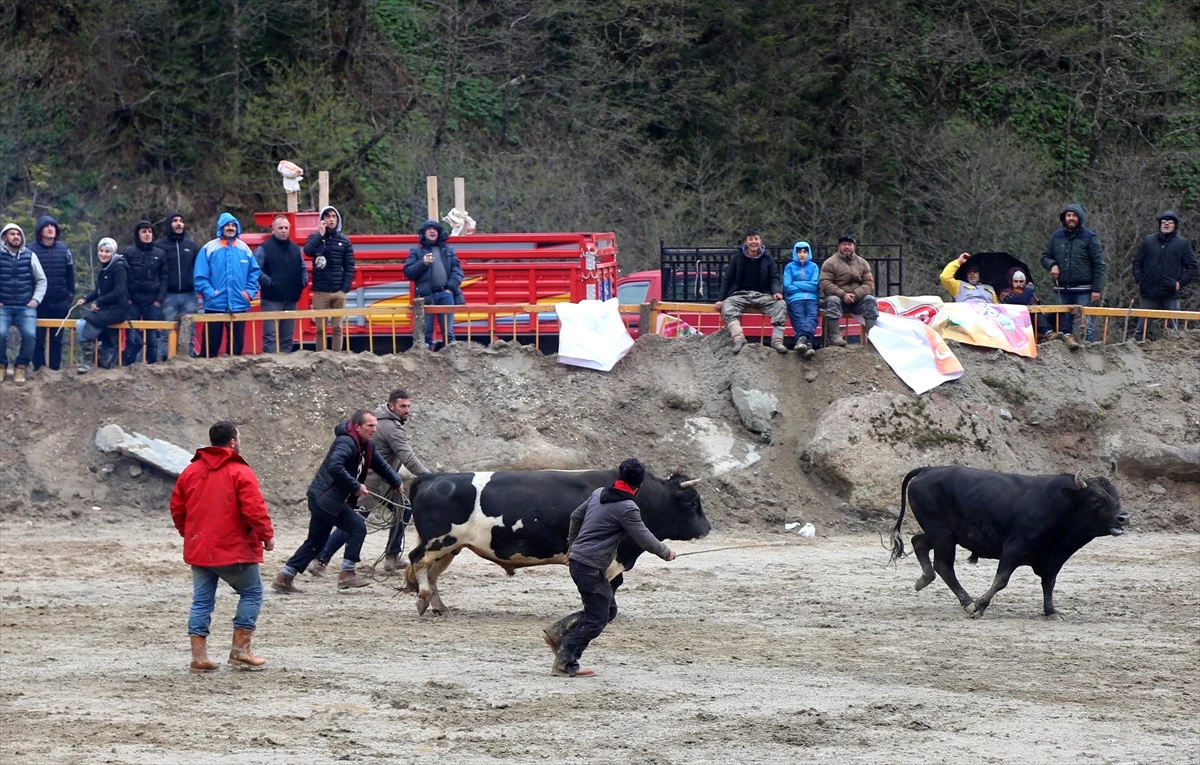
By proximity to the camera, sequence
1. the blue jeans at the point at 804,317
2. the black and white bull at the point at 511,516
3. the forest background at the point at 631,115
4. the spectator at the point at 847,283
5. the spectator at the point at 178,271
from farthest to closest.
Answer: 1. the forest background at the point at 631,115
2. the blue jeans at the point at 804,317
3. the spectator at the point at 847,283
4. the spectator at the point at 178,271
5. the black and white bull at the point at 511,516

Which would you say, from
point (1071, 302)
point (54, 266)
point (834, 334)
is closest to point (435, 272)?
point (54, 266)

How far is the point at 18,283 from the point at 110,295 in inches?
41.2

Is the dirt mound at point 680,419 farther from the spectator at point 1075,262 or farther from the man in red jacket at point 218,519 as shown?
the man in red jacket at point 218,519

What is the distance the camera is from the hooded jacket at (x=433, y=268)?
20375 millimetres

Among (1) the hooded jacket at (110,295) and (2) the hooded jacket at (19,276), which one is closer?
(2) the hooded jacket at (19,276)

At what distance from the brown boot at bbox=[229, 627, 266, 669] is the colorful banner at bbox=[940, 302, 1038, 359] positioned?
12.0m

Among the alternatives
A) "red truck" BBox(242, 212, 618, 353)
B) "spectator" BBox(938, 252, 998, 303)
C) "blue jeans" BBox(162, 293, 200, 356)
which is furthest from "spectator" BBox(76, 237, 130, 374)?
"spectator" BBox(938, 252, 998, 303)

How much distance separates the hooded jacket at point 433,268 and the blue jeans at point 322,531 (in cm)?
605

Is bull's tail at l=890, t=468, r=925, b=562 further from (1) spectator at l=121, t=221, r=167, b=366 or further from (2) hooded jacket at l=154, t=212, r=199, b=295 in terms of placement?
(1) spectator at l=121, t=221, r=167, b=366

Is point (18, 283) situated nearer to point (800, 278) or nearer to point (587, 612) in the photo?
point (800, 278)

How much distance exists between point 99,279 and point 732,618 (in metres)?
9.31

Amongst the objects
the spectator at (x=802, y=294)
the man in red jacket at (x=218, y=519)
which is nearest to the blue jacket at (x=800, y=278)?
the spectator at (x=802, y=294)

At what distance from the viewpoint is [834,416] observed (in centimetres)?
1989

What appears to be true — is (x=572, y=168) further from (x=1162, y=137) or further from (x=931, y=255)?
(x=1162, y=137)
